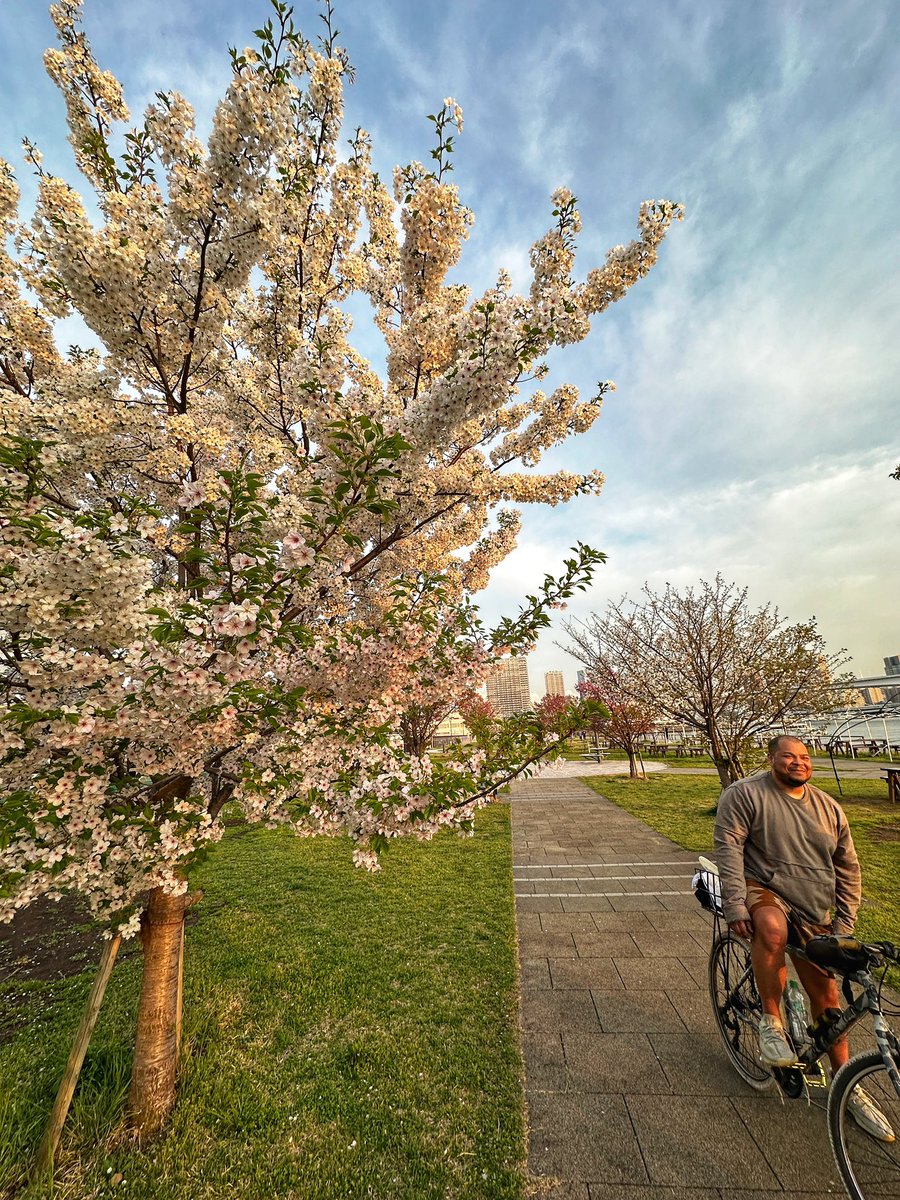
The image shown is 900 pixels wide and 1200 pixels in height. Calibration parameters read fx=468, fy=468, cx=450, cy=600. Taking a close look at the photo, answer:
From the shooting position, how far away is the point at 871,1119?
98.7 inches

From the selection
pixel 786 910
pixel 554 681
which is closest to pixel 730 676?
pixel 786 910

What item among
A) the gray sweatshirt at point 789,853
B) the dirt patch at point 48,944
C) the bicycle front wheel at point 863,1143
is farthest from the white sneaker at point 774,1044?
the dirt patch at point 48,944

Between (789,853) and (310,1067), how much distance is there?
4150mm

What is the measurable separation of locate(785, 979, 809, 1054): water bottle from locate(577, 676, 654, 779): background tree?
616 cm

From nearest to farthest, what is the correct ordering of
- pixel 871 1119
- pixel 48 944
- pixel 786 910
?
pixel 871 1119
pixel 786 910
pixel 48 944

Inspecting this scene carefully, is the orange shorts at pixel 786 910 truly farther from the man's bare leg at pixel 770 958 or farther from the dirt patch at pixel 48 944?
the dirt patch at pixel 48 944

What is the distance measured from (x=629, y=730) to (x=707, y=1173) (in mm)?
19631

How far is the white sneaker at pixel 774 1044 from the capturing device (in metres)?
2.87

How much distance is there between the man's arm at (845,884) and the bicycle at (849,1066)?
1.12 feet

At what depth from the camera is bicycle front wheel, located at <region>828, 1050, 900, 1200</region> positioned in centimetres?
234

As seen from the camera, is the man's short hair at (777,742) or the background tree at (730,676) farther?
the background tree at (730,676)

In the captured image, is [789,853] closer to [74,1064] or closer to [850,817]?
[74,1064]

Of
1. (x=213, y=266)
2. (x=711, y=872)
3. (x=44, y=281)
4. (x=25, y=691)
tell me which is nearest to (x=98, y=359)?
(x=44, y=281)

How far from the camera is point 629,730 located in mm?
21062
